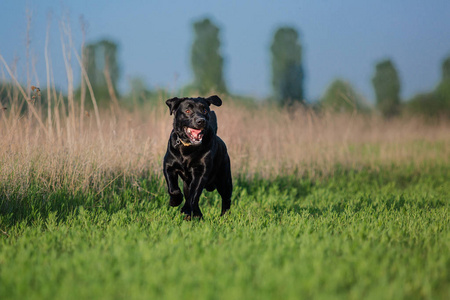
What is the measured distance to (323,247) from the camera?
3.70 m

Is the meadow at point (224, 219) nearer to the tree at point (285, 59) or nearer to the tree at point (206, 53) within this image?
the tree at point (285, 59)

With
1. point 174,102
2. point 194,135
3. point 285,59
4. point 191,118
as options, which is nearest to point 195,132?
point 194,135

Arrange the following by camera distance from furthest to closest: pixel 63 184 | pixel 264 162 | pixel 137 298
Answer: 1. pixel 264 162
2. pixel 63 184
3. pixel 137 298

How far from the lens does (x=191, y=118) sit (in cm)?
500

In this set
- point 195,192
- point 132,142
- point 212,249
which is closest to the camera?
point 212,249

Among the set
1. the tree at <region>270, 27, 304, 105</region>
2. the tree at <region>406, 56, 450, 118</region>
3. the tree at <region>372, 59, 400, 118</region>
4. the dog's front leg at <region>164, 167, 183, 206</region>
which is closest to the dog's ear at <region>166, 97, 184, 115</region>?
the dog's front leg at <region>164, 167, 183, 206</region>

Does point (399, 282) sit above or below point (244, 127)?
below

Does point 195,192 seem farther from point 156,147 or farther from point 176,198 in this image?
point 156,147

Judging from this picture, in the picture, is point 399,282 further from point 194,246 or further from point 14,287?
point 14,287

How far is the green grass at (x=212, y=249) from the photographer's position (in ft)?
9.07

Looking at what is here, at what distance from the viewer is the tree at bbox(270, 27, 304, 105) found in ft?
96.5

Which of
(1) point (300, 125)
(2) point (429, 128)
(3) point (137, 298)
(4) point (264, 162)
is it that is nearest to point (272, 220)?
(3) point (137, 298)

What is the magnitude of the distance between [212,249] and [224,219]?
67.0 inches

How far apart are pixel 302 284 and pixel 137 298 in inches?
41.4
